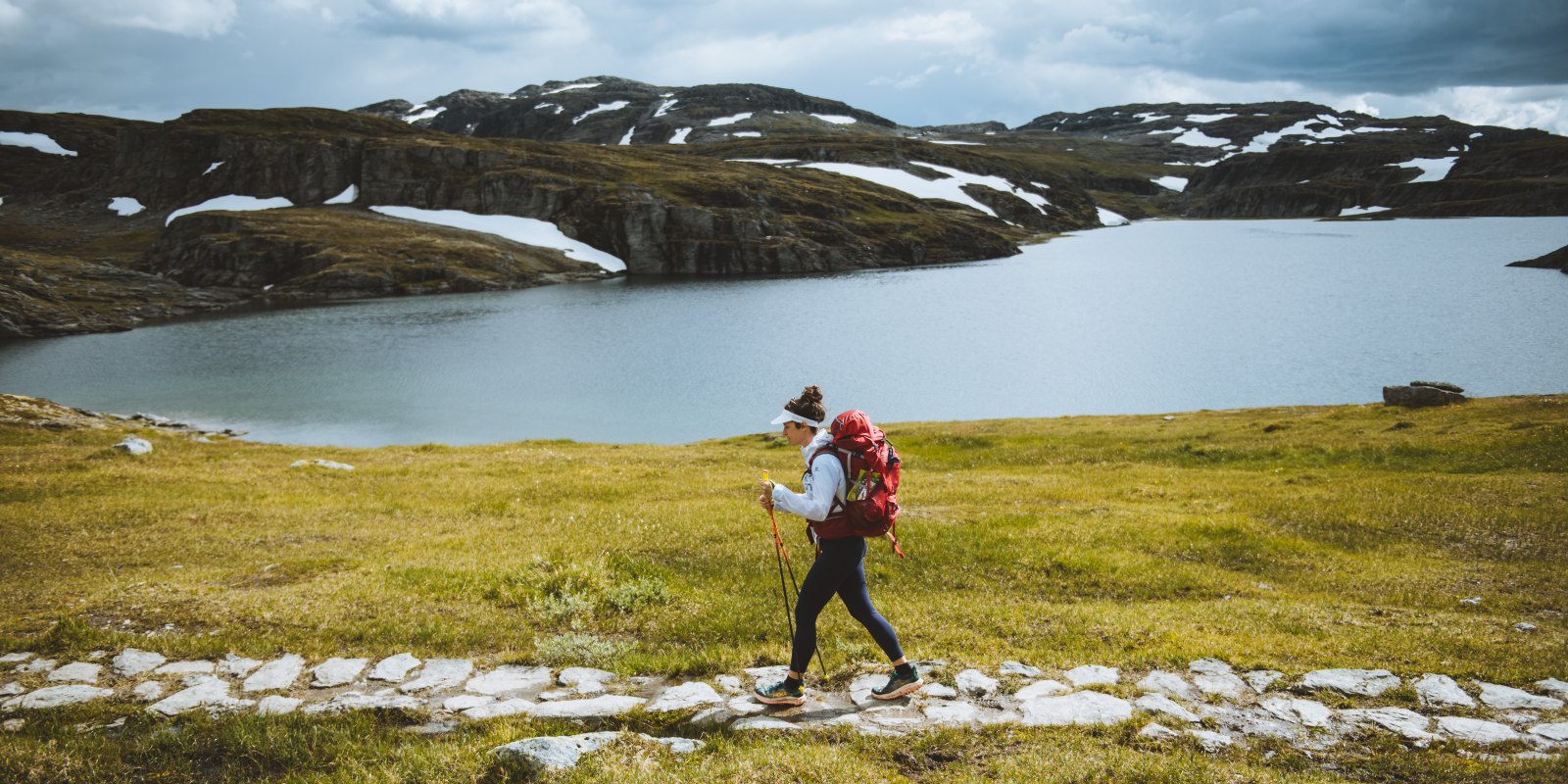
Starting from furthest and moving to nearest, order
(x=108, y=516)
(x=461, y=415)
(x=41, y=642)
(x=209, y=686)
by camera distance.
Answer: (x=461, y=415) → (x=108, y=516) → (x=41, y=642) → (x=209, y=686)

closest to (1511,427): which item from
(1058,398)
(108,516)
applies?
(1058,398)

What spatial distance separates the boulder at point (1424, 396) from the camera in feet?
134

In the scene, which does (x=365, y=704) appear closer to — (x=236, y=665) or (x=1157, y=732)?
(x=236, y=665)

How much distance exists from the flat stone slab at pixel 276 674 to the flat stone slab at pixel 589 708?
3950 millimetres

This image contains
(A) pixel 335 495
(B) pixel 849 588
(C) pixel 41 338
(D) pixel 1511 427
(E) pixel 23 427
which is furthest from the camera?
(C) pixel 41 338

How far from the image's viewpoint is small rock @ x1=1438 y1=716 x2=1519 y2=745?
31.5 ft

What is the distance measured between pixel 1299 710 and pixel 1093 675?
8.20 feet

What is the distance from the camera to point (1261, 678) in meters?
11.7

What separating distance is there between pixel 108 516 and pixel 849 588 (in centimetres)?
2233

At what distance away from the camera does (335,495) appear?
89.6 ft

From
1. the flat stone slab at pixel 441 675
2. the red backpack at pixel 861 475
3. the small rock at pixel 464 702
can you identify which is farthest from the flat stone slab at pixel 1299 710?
the flat stone slab at pixel 441 675

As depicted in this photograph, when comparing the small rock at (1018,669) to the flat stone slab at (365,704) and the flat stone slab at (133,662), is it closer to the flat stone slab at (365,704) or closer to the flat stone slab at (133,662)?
the flat stone slab at (365,704)

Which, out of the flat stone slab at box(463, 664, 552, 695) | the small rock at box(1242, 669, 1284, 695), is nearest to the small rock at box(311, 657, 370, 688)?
the flat stone slab at box(463, 664, 552, 695)

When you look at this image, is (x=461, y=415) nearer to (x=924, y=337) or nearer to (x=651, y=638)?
(x=924, y=337)
